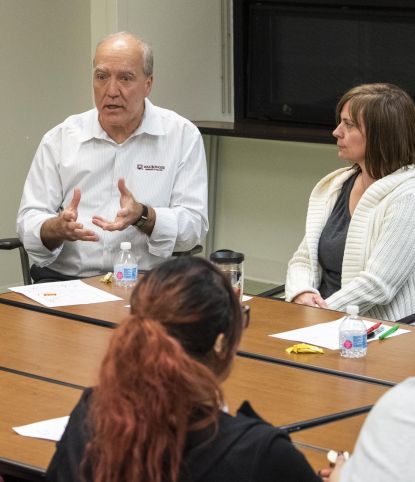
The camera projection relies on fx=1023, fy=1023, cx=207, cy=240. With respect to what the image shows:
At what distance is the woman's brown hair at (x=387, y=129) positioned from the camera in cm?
351

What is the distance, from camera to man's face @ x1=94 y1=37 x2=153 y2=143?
12.9 feet

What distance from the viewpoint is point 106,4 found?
→ 18.2ft

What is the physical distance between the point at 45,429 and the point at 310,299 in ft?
4.94

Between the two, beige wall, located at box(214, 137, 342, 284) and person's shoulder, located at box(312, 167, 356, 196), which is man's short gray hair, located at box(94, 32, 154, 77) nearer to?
person's shoulder, located at box(312, 167, 356, 196)

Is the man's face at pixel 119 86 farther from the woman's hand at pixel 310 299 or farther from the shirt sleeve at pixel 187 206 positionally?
the woman's hand at pixel 310 299

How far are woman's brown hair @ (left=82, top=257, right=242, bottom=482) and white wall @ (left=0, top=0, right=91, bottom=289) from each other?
3.97 m

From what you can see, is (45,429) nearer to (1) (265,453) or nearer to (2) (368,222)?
(1) (265,453)

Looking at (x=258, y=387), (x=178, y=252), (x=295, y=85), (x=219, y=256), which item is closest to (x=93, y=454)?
(x=258, y=387)

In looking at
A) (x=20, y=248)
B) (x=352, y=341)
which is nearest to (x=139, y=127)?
(x=20, y=248)

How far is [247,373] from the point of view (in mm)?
2568

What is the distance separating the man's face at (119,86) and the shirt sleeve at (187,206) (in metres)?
0.24

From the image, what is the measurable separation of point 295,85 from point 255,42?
0.35m

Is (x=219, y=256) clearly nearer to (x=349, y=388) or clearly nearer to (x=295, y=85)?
(x=349, y=388)

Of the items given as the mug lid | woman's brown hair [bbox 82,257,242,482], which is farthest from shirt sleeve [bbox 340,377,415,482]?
the mug lid
